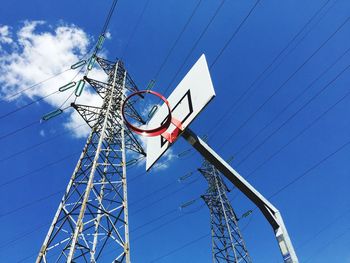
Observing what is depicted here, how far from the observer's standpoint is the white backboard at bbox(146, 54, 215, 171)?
14.1 ft

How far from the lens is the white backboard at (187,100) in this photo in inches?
170

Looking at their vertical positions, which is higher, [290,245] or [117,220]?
[117,220]

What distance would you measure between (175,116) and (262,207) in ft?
6.41

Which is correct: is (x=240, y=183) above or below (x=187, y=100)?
below

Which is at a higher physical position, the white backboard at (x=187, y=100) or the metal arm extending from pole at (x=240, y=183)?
the white backboard at (x=187, y=100)

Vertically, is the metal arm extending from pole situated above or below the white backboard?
below

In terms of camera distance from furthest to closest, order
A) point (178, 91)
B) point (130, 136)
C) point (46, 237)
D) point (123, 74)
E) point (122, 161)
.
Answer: point (123, 74) < point (130, 136) < point (122, 161) < point (46, 237) < point (178, 91)

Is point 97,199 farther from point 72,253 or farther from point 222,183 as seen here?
point 222,183

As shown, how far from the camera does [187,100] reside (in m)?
4.67

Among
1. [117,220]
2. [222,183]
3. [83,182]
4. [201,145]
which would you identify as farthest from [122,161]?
[222,183]

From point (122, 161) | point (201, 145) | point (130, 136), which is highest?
point (130, 136)

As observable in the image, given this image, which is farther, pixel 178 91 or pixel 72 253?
Result: pixel 72 253

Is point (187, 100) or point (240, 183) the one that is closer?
point (240, 183)

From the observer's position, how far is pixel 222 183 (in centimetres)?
2083
